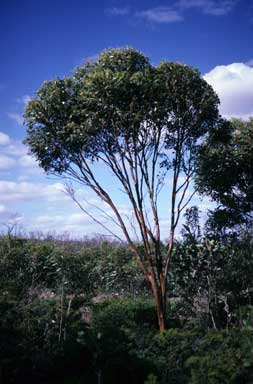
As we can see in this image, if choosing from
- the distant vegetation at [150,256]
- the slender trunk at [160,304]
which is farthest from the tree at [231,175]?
the slender trunk at [160,304]

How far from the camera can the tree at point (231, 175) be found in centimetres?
780

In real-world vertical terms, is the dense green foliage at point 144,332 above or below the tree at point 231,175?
below

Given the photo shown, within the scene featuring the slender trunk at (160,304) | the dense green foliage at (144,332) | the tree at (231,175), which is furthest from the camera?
the tree at (231,175)

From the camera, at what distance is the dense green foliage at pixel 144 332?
445cm

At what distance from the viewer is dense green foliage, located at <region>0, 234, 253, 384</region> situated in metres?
4.45

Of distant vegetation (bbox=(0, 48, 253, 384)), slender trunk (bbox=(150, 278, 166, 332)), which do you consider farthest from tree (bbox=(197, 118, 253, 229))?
slender trunk (bbox=(150, 278, 166, 332))

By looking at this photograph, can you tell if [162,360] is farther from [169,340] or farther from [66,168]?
[66,168]

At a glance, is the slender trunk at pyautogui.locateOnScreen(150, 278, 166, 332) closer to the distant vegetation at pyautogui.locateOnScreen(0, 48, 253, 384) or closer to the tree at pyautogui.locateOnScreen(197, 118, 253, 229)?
the distant vegetation at pyautogui.locateOnScreen(0, 48, 253, 384)

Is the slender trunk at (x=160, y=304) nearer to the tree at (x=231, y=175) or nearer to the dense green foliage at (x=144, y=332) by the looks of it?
the dense green foliage at (x=144, y=332)

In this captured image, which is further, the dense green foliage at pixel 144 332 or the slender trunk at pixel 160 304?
the slender trunk at pixel 160 304

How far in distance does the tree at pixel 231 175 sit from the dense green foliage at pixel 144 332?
73cm

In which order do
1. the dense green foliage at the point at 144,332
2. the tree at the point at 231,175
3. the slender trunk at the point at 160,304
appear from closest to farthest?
the dense green foliage at the point at 144,332, the slender trunk at the point at 160,304, the tree at the point at 231,175

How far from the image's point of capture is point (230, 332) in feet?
16.6

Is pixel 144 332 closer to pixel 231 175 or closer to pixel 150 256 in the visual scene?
pixel 150 256
